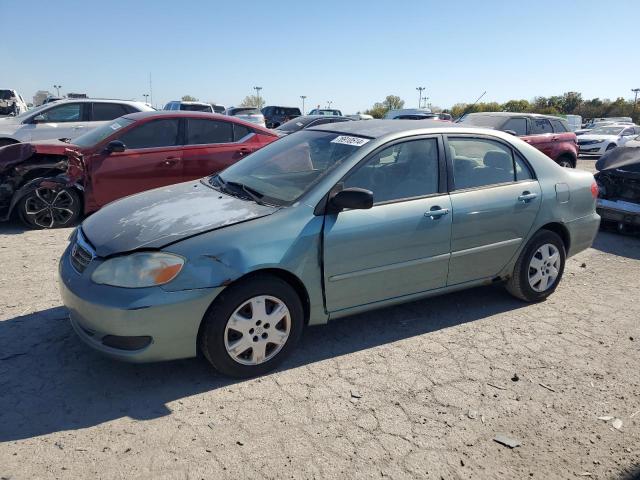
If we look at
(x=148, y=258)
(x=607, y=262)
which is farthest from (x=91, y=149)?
(x=607, y=262)

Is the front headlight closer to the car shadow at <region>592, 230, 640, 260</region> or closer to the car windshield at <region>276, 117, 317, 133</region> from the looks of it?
the car shadow at <region>592, 230, 640, 260</region>

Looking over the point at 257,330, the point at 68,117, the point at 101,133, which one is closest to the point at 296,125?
the point at 68,117

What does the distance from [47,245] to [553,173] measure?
5.49 metres

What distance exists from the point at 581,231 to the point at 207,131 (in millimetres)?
5016

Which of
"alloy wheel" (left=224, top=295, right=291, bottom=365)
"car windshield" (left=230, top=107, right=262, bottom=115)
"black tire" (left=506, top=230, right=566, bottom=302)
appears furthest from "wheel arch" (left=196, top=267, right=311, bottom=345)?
"car windshield" (left=230, top=107, right=262, bottom=115)

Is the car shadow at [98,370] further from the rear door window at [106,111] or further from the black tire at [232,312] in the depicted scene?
the rear door window at [106,111]

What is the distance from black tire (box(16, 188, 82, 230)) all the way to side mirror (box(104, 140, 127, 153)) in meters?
0.76

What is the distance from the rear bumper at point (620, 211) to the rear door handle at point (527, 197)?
3.41 m

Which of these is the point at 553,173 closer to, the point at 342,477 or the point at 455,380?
the point at 455,380

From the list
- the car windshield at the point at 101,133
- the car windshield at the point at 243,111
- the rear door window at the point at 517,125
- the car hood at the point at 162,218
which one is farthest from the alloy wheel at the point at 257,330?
the car windshield at the point at 243,111

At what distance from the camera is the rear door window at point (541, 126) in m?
12.2

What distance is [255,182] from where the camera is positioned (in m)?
4.05

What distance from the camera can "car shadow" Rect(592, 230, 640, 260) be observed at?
666 cm

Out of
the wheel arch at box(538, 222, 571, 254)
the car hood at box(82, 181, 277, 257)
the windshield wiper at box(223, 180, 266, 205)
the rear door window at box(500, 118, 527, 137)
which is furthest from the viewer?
the rear door window at box(500, 118, 527, 137)
